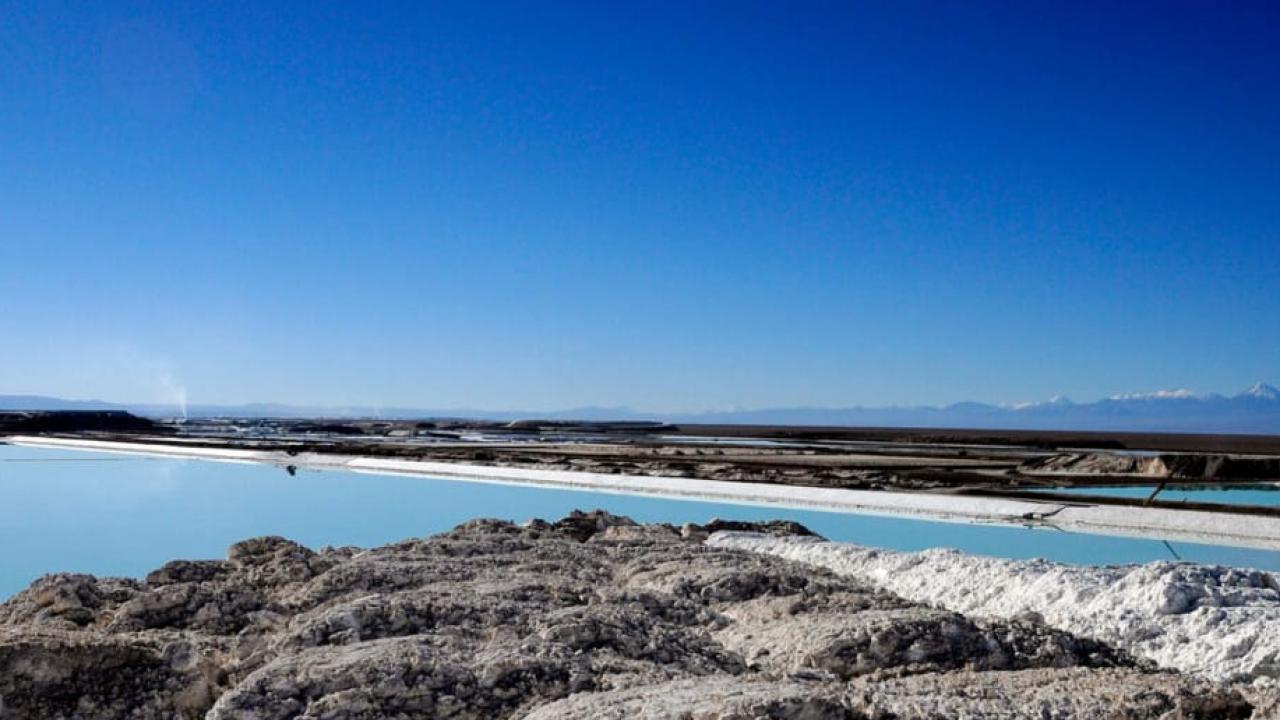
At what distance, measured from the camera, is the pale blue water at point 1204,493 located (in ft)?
25.8

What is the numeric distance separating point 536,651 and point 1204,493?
7679 millimetres

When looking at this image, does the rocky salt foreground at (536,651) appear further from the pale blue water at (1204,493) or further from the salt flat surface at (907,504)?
the pale blue water at (1204,493)

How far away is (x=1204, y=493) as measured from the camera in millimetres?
8500

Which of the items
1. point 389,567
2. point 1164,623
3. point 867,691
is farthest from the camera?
point 389,567

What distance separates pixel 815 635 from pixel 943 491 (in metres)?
5.57

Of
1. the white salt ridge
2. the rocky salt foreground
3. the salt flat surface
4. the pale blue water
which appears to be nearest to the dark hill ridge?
the salt flat surface

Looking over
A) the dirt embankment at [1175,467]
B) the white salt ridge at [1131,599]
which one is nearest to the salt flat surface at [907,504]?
the white salt ridge at [1131,599]

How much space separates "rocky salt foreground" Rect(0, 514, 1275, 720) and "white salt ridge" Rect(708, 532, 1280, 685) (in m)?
0.18

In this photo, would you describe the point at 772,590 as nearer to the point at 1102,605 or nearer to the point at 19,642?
the point at 1102,605

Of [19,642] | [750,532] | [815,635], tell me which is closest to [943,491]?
[750,532]

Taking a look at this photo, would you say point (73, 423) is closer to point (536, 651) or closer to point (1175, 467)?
point (1175, 467)

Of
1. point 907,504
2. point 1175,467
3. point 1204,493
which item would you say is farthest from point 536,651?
point 1175,467

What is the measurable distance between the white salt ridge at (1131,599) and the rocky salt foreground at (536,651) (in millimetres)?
185

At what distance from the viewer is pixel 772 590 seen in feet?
13.0
